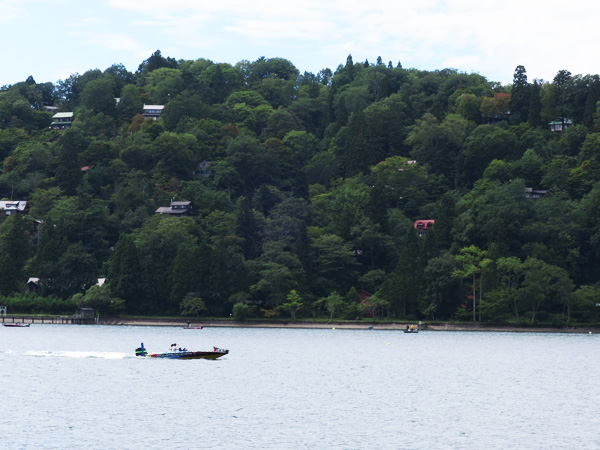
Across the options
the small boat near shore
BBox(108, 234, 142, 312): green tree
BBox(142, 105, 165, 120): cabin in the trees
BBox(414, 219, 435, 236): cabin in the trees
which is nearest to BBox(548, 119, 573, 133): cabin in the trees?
BBox(414, 219, 435, 236): cabin in the trees

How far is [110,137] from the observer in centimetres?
17562

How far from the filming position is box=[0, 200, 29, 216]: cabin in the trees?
478ft

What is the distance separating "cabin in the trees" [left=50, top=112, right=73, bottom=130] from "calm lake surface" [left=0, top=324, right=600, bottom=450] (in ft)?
344

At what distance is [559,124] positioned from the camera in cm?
15250

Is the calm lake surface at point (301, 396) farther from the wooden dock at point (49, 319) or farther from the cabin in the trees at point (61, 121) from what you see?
the cabin in the trees at point (61, 121)

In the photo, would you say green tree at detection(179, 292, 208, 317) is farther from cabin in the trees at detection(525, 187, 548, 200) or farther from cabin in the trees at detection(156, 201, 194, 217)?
cabin in the trees at detection(525, 187, 548, 200)

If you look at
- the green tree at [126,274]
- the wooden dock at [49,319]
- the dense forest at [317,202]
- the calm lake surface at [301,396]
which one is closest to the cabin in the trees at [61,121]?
the dense forest at [317,202]

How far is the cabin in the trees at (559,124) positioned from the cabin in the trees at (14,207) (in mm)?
84979

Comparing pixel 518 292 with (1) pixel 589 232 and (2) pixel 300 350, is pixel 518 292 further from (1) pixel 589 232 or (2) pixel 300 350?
(2) pixel 300 350

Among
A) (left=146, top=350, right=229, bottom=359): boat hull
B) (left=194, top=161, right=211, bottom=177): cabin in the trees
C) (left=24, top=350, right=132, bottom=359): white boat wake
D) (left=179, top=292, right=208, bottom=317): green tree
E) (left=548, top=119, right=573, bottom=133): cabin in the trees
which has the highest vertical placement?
(left=548, top=119, right=573, bottom=133): cabin in the trees

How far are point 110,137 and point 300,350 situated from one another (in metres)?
104

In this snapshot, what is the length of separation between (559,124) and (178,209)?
2492 inches

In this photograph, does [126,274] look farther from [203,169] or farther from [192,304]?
[203,169]

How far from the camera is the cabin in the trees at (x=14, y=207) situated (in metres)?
146
